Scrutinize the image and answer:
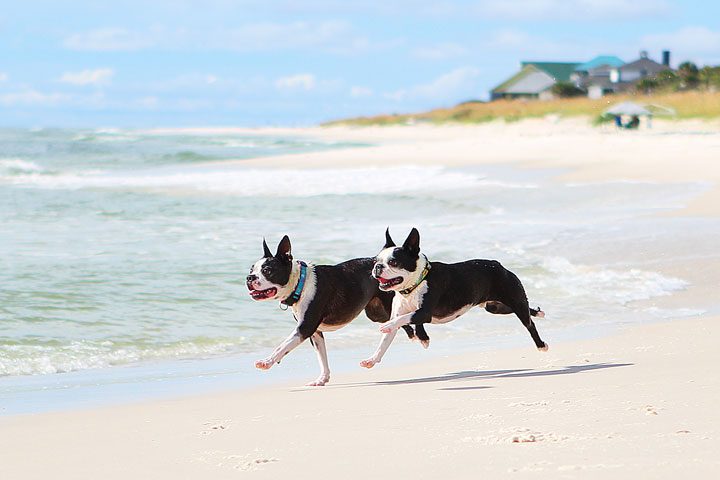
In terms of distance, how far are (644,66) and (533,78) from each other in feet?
47.8

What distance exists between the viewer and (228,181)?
99.9ft

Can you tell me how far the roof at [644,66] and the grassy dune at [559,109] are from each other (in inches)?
547

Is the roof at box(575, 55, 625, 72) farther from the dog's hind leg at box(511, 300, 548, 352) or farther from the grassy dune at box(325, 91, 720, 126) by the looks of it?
the dog's hind leg at box(511, 300, 548, 352)

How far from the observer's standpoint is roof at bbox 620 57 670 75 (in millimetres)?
97812

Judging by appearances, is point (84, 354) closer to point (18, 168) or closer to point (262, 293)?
point (262, 293)

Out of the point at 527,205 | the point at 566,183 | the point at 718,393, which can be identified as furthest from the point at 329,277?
the point at 566,183

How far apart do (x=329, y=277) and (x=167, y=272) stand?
562 centimetres

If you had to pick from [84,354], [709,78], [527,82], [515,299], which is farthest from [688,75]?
[84,354]

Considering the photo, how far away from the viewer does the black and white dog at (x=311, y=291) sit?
6746mm

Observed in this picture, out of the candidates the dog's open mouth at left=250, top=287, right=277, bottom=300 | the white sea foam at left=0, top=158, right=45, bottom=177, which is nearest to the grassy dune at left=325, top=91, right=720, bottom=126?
the white sea foam at left=0, top=158, right=45, bottom=177

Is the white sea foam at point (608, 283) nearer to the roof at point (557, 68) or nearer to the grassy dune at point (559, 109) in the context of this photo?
the grassy dune at point (559, 109)

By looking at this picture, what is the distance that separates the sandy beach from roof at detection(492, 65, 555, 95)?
336ft

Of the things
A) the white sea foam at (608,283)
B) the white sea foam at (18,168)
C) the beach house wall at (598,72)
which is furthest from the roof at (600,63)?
the white sea foam at (608,283)

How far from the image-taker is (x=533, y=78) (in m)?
110
